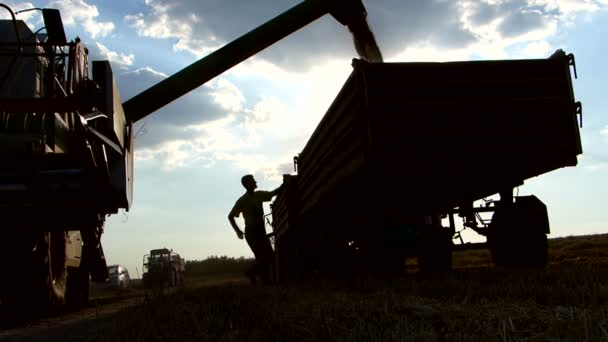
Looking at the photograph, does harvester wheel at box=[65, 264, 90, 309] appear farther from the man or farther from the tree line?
the tree line

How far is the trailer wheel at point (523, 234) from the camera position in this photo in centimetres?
842

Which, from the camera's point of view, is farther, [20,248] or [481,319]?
[20,248]

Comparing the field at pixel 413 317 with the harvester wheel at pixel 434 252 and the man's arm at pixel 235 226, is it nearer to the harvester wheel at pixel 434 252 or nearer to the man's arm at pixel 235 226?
the harvester wheel at pixel 434 252

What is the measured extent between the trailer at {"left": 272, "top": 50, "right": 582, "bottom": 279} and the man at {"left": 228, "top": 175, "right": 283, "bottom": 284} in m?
2.98

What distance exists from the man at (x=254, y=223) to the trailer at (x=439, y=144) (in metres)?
2.98

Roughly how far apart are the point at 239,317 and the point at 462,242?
5.46 m

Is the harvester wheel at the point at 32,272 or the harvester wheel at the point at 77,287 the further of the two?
the harvester wheel at the point at 77,287

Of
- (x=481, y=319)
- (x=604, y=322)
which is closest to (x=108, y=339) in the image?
(x=481, y=319)

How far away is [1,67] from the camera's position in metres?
7.48

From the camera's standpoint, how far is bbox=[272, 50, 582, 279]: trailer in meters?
7.07

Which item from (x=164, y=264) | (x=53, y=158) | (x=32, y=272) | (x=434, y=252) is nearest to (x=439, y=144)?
(x=434, y=252)

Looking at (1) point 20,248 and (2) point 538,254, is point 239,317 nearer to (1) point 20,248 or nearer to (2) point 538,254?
(1) point 20,248

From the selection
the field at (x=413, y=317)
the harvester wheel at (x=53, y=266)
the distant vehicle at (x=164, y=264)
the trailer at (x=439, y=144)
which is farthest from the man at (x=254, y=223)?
the distant vehicle at (x=164, y=264)

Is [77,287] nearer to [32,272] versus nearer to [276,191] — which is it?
[32,272]
